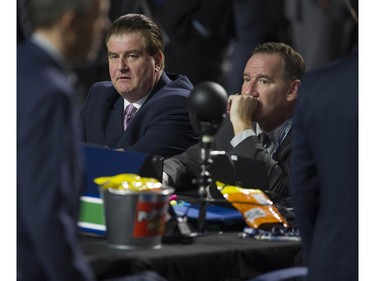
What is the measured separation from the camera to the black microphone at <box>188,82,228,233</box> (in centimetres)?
268

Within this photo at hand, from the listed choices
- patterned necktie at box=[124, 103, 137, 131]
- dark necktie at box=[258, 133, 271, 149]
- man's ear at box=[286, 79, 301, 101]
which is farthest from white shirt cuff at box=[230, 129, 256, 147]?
patterned necktie at box=[124, 103, 137, 131]

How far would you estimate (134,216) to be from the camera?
2424 mm

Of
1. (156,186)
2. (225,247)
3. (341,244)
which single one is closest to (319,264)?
(341,244)

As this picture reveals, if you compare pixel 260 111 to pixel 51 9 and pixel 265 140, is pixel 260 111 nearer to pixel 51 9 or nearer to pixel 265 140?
pixel 265 140

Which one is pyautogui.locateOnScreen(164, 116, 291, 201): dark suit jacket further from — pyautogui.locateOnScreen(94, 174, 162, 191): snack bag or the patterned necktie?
pyautogui.locateOnScreen(94, 174, 162, 191): snack bag

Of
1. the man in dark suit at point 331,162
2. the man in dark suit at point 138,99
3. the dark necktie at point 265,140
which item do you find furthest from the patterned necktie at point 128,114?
the man in dark suit at point 331,162

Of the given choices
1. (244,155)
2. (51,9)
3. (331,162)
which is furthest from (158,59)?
(51,9)

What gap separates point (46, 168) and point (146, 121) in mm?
2045

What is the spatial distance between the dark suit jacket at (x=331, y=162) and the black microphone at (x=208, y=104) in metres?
0.27

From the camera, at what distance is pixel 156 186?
2.54 metres

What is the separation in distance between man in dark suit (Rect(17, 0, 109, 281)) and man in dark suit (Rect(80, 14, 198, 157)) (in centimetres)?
181

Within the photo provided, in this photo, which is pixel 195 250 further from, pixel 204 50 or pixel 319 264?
pixel 204 50

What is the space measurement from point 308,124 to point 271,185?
909 millimetres

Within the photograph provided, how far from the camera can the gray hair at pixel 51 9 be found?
2049 mm
